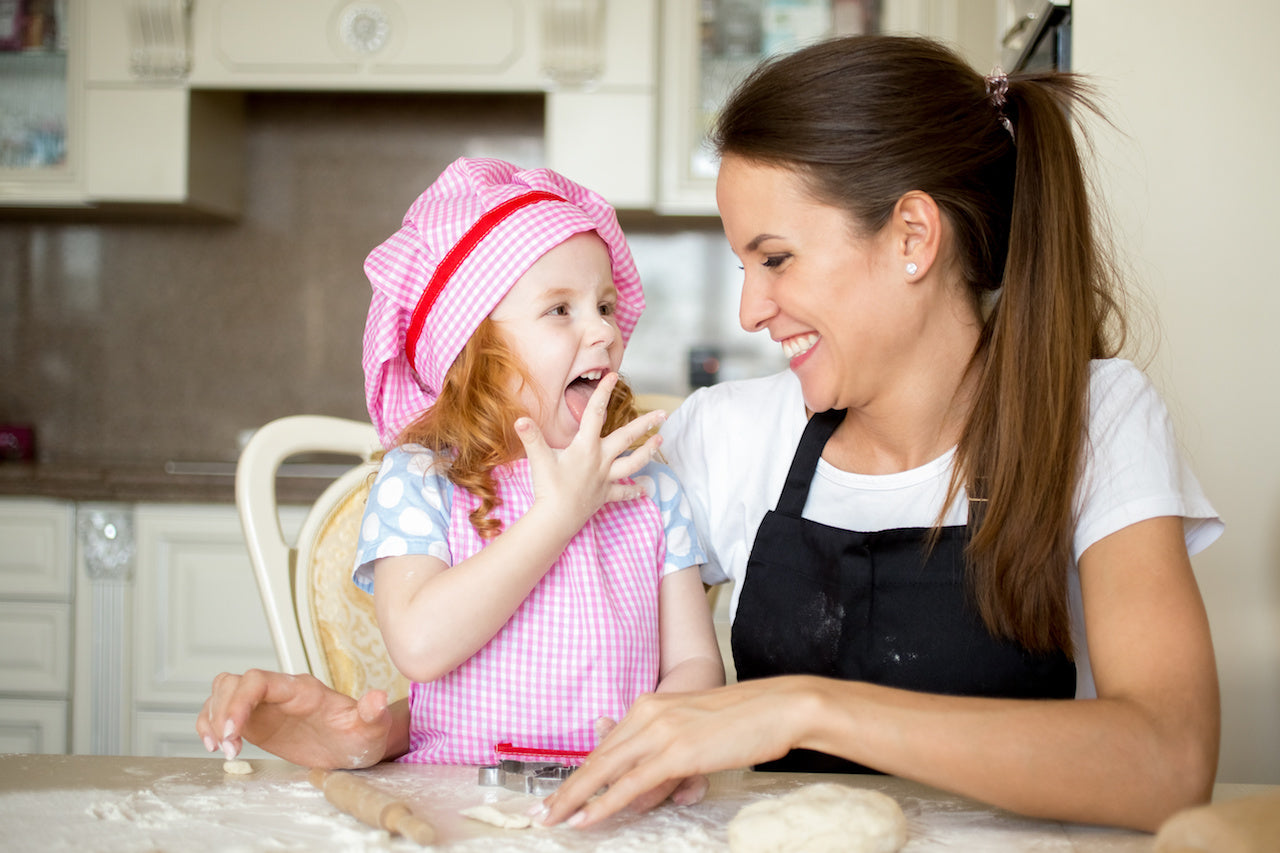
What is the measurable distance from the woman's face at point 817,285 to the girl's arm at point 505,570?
0.77 ft

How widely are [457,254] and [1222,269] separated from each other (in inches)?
47.7

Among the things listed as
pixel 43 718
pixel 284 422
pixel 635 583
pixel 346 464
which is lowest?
pixel 43 718

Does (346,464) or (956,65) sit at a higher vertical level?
(956,65)

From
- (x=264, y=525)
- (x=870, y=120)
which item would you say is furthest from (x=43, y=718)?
(x=870, y=120)

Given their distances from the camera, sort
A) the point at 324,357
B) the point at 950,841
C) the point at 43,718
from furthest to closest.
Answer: the point at 324,357 < the point at 43,718 < the point at 950,841

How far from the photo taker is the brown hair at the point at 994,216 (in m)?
1.11

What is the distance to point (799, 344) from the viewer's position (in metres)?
1.22

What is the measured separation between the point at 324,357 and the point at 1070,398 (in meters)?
2.49

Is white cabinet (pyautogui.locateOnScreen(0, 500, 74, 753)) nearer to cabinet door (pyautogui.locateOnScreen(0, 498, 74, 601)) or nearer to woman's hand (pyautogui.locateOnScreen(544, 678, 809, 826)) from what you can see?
cabinet door (pyautogui.locateOnScreen(0, 498, 74, 601))

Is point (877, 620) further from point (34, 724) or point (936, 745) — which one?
point (34, 724)

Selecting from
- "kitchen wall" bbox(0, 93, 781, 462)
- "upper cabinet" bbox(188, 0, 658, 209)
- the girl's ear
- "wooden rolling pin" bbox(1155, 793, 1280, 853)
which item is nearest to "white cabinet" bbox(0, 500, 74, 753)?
"kitchen wall" bbox(0, 93, 781, 462)

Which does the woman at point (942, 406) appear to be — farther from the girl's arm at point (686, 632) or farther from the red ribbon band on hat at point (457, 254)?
the red ribbon band on hat at point (457, 254)

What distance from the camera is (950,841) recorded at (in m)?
0.80

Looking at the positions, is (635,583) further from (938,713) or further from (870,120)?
(870,120)
